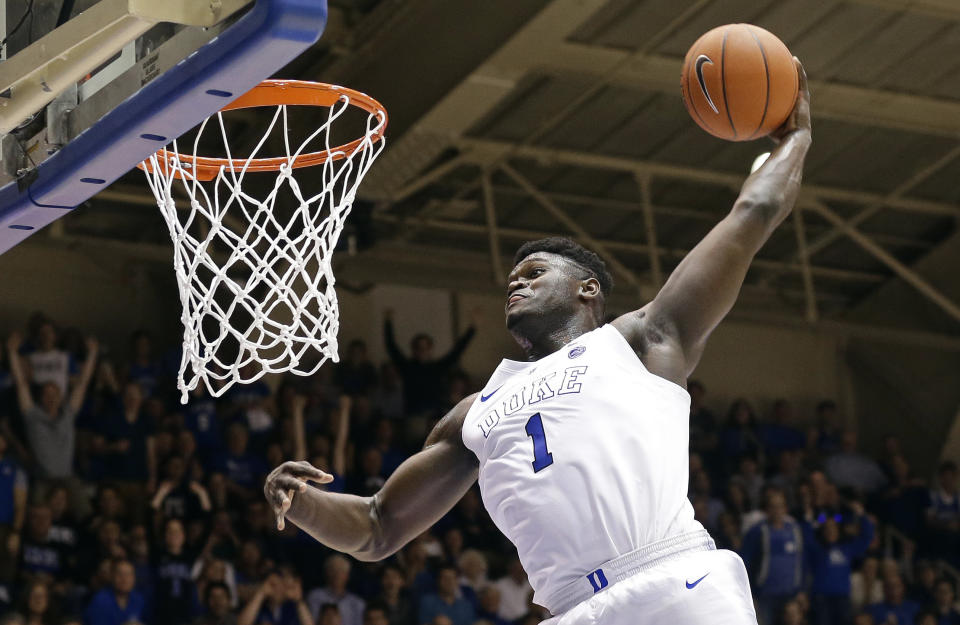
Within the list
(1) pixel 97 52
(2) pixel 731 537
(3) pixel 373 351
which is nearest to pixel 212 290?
(1) pixel 97 52

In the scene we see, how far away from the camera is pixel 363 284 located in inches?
547

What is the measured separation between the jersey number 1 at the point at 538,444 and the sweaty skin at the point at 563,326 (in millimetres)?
332

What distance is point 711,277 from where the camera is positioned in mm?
3662

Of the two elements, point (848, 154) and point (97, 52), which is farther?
point (848, 154)

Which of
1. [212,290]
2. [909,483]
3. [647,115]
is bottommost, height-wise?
[909,483]

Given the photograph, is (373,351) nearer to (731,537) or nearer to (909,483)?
(731,537)

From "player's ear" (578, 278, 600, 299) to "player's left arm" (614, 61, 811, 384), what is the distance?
0.87ft

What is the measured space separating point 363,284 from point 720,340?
14.5ft

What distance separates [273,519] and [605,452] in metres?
6.71

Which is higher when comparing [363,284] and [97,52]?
[97,52]

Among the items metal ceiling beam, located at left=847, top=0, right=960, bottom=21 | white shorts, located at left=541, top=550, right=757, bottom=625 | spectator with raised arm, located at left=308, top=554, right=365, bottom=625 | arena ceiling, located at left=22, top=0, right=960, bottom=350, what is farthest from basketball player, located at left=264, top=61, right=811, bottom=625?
metal ceiling beam, located at left=847, top=0, right=960, bottom=21

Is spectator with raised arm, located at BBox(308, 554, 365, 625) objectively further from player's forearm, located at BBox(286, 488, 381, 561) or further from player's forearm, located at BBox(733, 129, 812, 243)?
player's forearm, located at BBox(733, 129, 812, 243)

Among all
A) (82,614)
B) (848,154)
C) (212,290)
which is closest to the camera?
(212,290)

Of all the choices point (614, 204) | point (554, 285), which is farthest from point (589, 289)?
point (614, 204)
